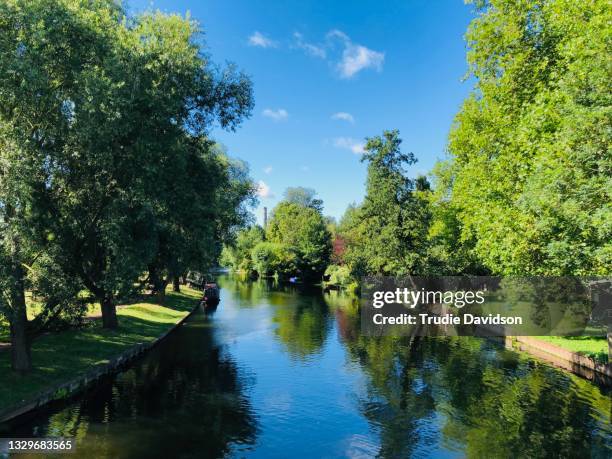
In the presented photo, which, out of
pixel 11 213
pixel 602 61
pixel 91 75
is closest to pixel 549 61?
pixel 602 61

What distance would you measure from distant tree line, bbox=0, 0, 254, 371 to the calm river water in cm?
539

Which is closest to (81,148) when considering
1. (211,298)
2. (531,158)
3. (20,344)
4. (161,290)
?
(20,344)

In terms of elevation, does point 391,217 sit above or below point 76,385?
above

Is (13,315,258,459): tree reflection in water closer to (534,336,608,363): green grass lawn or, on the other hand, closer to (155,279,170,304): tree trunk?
(155,279,170,304): tree trunk

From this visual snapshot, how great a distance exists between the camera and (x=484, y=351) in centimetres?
3177

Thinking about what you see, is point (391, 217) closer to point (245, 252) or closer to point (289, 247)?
point (289, 247)

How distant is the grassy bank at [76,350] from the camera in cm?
1872

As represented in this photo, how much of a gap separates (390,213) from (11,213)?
33624 mm

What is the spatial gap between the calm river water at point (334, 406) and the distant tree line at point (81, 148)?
212 inches

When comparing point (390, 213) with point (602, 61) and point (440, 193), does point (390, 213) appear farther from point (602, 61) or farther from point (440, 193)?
point (602, 61)

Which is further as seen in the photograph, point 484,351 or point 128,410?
point 484,351

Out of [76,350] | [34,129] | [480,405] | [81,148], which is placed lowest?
[480,405]

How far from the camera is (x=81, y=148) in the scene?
18938 millimetres

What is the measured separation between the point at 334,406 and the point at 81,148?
15.8m
